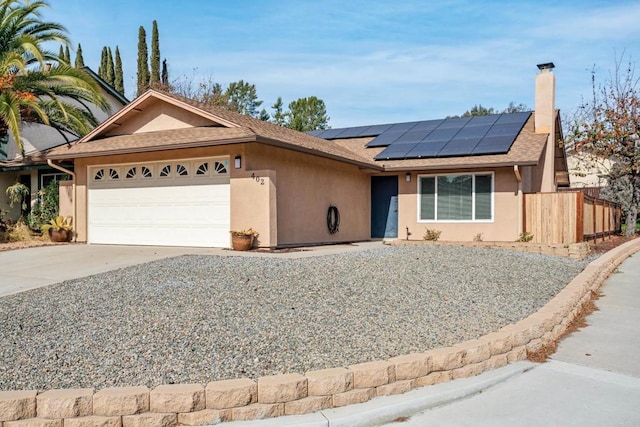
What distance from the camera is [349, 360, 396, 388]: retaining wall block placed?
13.7ft

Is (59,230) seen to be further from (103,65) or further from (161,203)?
(103,65)

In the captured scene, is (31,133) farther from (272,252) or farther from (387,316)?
(387,316)

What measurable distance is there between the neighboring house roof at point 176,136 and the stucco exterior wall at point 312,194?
472 mm

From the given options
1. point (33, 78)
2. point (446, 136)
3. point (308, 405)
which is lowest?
point (308, 405)

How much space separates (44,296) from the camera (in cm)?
697

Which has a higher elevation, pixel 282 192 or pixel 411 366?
pixel 282 192

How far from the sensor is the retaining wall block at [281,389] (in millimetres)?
3885

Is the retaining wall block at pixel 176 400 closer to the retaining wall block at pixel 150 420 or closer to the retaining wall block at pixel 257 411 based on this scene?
the retaining wall block at pixel 150 420

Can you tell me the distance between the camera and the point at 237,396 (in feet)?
12.5

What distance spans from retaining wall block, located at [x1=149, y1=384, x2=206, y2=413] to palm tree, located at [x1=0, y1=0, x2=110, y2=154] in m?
12.8

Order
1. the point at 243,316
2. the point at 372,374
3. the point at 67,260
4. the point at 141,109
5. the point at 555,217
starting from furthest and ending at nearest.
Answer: the point at 555,217 → the point at 141,109 → the point at 67,260 → the point at 243,316 → the point at 372,374

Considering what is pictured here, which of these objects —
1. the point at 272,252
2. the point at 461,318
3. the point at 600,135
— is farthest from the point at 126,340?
the point at 600,135

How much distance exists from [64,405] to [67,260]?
7876mm

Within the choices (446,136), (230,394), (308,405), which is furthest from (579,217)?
(230,394)
